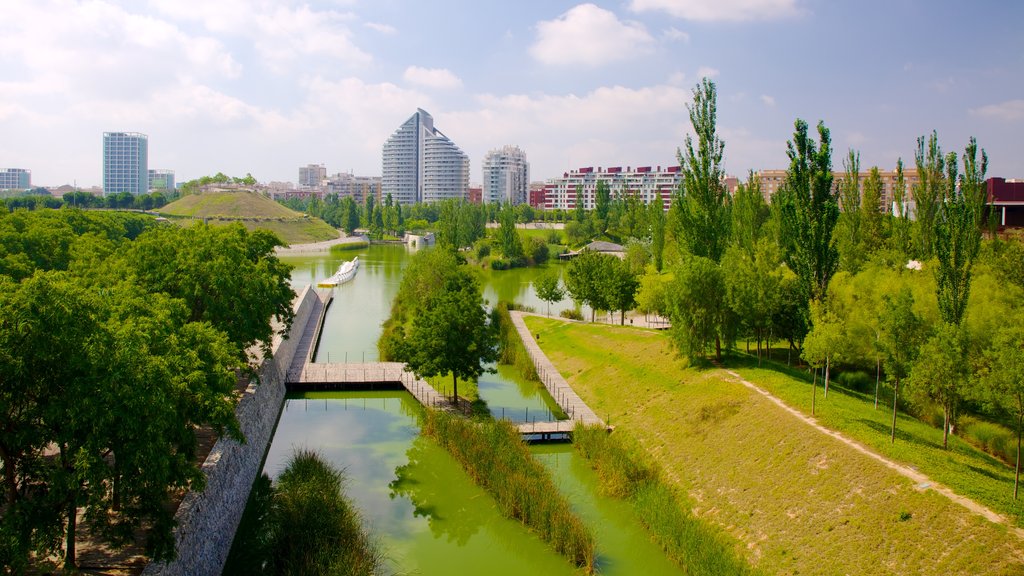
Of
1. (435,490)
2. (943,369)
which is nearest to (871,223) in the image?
(943,369)

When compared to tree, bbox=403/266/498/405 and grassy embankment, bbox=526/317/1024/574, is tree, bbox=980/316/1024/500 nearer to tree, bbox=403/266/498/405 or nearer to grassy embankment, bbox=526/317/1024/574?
grassy embankment, bbox=526/317/1024/574

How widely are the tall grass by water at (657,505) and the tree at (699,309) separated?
241 inches

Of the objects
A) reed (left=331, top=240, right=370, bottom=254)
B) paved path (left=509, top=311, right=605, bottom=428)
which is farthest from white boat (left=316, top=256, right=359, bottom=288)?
reed (left=331, top=240, right=370, bottom=254)

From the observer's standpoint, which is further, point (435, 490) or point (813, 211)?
point (813, 211)

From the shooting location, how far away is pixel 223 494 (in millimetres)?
20203

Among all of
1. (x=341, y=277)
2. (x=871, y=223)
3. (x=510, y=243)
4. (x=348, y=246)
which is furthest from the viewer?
(x=348, y=246)

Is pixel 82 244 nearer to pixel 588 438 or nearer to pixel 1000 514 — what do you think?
pixel 588 438

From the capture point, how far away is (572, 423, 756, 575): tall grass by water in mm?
18781

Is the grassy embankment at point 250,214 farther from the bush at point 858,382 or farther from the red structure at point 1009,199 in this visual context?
the bush at point 858,382

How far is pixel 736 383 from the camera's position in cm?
2856

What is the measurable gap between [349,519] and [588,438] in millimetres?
10436

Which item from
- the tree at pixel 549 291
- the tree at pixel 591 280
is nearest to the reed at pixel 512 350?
the tree at pixel 591 280

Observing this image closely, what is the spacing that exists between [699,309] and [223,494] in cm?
2024

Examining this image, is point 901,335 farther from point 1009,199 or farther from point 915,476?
point 1009,199
